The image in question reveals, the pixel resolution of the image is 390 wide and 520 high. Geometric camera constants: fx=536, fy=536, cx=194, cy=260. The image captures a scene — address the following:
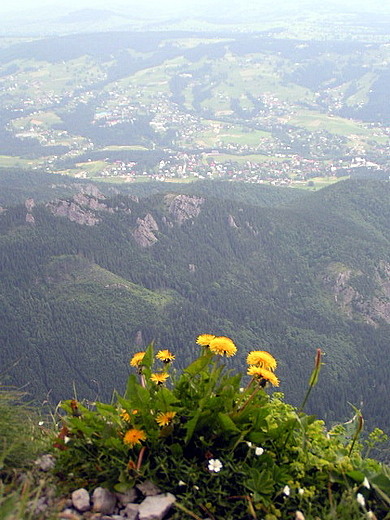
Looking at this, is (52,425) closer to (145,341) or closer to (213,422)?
(213,422)

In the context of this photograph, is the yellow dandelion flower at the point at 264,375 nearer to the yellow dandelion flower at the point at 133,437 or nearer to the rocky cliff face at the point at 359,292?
the yellow dandelion flower at the point at 133,437

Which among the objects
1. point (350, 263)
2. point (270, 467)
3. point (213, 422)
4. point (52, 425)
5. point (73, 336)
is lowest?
point (350, 263)

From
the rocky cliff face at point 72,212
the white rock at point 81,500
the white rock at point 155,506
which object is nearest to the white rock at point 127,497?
the white rock at point 155,506

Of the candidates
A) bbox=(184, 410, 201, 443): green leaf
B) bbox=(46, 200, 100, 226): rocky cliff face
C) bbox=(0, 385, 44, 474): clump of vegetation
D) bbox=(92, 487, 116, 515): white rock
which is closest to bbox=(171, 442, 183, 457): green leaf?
bbox=(184, 410, 201, 443): green leaf

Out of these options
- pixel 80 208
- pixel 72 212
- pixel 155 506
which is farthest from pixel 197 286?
pixel 155 506

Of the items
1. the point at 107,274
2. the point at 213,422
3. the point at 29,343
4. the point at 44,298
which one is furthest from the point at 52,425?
the point at 107,274
